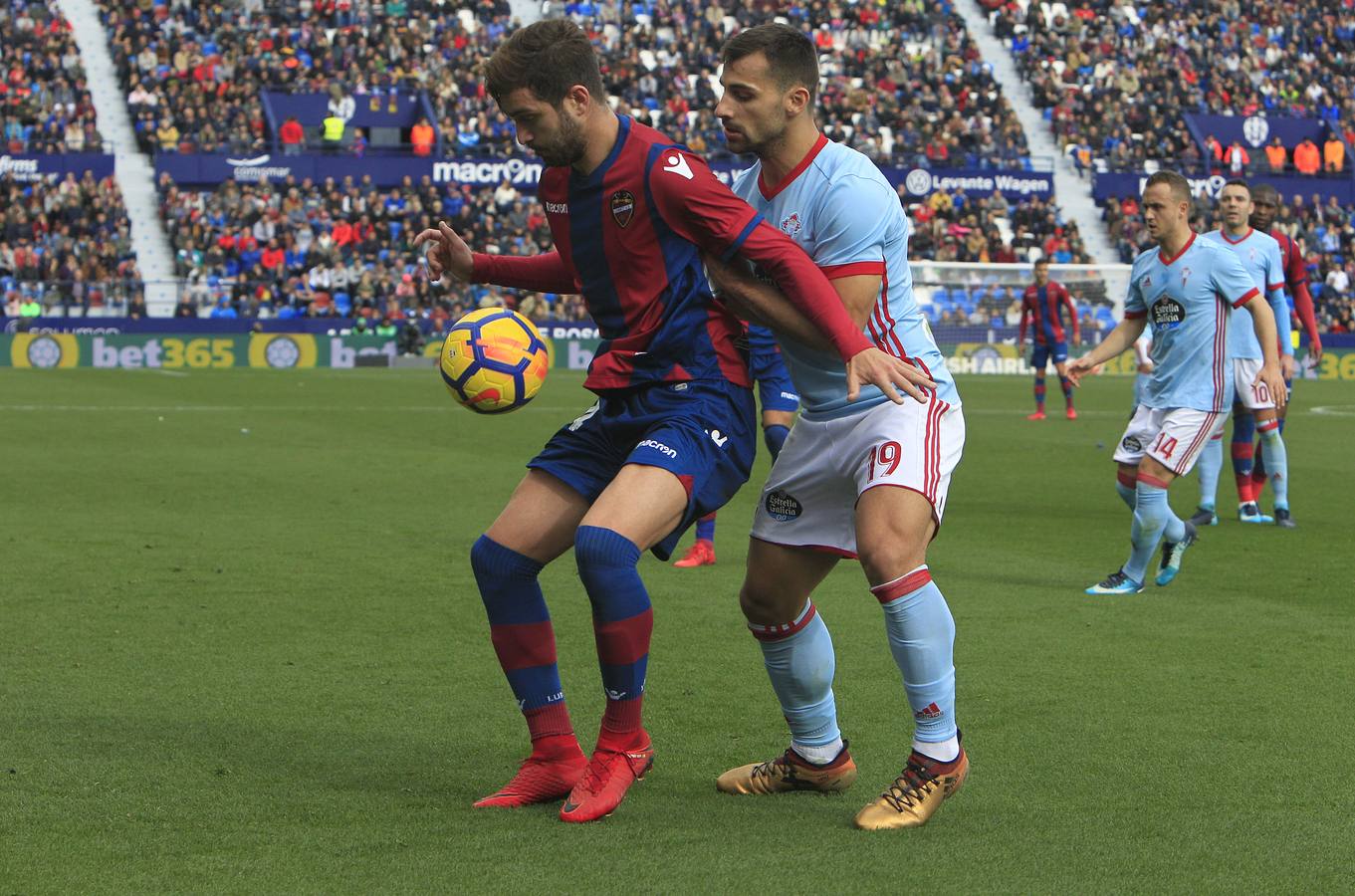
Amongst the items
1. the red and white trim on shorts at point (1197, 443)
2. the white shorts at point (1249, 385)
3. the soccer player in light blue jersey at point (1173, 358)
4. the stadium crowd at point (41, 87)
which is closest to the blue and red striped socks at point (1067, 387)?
the soccer player in light blue jersey at point (1173, 358)

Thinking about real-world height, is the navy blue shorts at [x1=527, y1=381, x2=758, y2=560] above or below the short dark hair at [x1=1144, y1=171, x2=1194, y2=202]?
below

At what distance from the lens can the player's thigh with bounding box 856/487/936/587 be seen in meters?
4.50

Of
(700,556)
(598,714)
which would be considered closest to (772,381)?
(700,556)

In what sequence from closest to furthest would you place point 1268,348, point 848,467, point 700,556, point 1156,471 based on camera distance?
point 848,467 → point 1156,471 → point 1268,348 → point 700,556

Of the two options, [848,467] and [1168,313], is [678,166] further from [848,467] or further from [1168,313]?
[1168,313]

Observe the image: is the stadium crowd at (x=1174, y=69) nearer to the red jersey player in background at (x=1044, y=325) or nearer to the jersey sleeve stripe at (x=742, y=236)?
the red jersey player in background at (x=1044, y=325)

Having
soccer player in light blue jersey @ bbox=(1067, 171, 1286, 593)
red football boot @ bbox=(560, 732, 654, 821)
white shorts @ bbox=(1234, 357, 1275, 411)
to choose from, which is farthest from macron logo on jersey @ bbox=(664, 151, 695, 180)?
white shorts @ bbox=(1234, 357, 1275, 411)

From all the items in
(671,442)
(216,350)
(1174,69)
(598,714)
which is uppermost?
(1174,69)

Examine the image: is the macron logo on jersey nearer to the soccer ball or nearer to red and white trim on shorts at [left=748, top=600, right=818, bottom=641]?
the soccer ball

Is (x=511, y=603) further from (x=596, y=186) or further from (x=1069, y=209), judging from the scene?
(x=1069, y=209)

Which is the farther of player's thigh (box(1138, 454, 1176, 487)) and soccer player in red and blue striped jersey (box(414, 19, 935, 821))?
player's thigh (box(1138, 454, 1176, 487))

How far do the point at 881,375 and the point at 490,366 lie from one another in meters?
1.31

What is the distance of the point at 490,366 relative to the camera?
5.05 meters

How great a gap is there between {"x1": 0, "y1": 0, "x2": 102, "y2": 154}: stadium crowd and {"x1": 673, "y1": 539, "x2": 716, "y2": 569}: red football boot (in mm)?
32519
